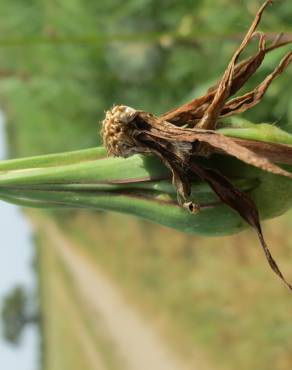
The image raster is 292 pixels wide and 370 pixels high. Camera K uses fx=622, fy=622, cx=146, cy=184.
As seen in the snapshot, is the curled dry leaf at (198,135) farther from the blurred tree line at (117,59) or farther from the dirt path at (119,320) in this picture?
the dirt path at (119,320)

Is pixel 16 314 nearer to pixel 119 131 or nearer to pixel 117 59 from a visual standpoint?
pixel 117 59

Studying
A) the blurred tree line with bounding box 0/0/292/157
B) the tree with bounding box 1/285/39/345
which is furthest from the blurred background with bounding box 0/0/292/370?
→ the tree with bounding box 1/285/39/345

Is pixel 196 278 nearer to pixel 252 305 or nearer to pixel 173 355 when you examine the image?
pixel 252 305

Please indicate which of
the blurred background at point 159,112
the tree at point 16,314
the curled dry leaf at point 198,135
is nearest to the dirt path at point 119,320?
the blurred background at point 159,112

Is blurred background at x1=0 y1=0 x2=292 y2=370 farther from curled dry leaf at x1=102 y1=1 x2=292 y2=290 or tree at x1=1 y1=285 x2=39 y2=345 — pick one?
tree at x1=1 y1=285 x2=39 y2=345

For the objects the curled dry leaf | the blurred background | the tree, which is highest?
the tree

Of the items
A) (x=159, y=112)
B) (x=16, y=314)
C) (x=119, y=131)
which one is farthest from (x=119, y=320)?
(x=16, y=314)

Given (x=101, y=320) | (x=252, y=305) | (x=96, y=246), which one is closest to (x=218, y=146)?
(x=252, y=305)
